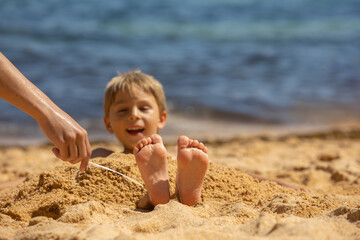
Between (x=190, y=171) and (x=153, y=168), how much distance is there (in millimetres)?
215

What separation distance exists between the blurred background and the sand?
240cm

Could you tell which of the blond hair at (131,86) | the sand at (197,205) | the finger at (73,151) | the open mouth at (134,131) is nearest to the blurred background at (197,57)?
the blond hair at (131,86)

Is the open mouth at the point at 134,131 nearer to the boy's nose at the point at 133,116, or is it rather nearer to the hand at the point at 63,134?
the boy's nose at the point at 133,116

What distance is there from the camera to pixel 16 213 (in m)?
2.39

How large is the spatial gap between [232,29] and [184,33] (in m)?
1.63

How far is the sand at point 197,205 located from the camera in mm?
1869

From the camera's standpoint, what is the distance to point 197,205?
243cm

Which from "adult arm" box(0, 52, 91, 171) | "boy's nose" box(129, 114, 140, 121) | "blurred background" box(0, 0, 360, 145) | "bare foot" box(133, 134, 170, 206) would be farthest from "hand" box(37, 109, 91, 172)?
"blurred background" box(0, 0, 360, 145)

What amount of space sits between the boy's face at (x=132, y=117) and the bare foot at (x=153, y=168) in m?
0.98

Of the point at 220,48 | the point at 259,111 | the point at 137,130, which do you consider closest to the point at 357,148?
the point at 259,111

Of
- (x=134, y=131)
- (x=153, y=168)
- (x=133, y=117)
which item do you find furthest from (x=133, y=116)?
(x=153, y=168)

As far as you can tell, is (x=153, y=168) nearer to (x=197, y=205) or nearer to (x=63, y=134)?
(x=197, y=205)

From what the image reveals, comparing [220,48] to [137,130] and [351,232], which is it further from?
[351,232]

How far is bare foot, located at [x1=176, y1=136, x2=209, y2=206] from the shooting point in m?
2.45
